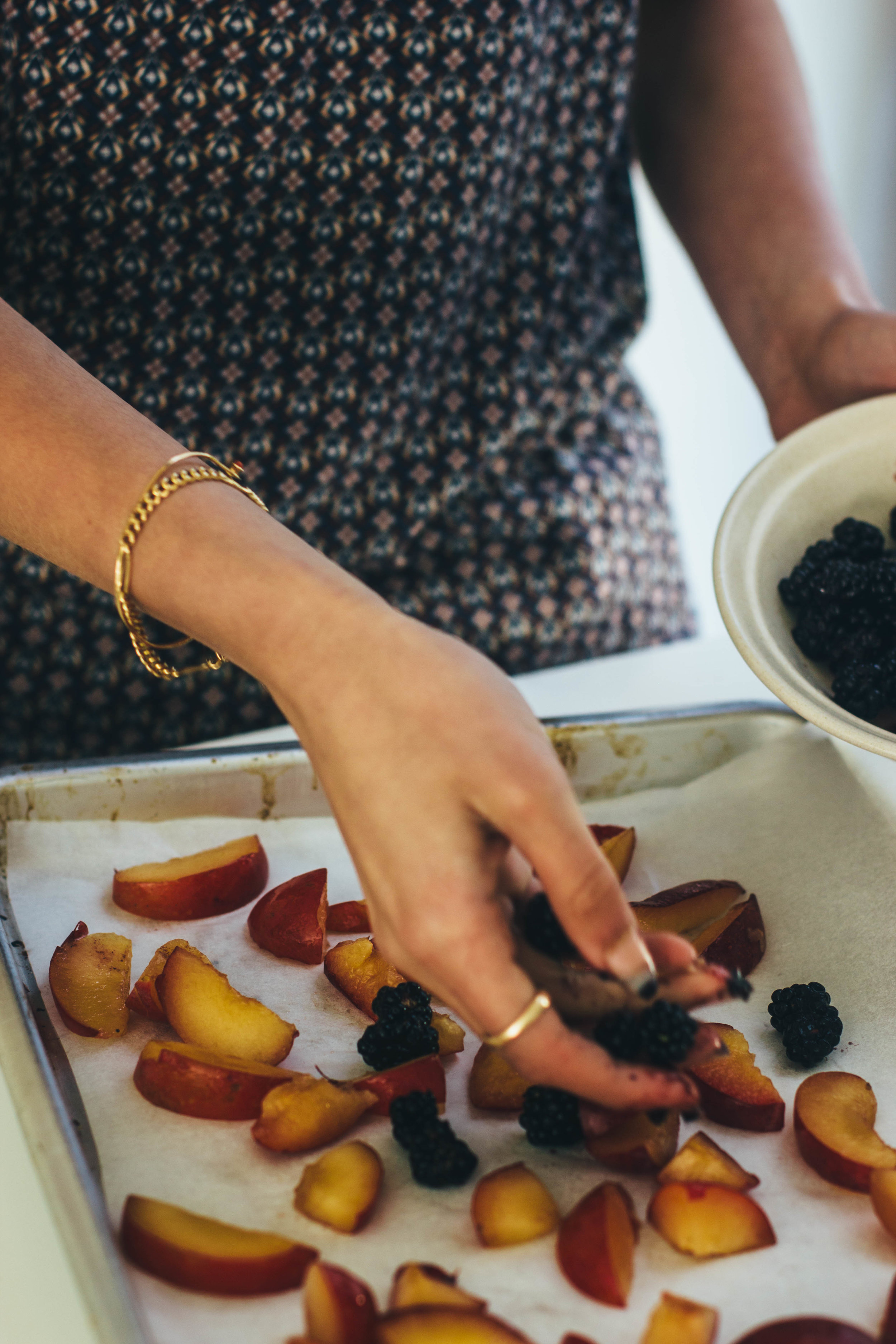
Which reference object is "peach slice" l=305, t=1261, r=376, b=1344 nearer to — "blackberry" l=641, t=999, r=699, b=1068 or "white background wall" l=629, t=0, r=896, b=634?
"blackberry" l=641, t=999, r=699, b=1068

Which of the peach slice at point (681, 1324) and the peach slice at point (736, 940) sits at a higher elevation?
the peach slice at point (681, 1324)

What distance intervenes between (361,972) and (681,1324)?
0.32 meters

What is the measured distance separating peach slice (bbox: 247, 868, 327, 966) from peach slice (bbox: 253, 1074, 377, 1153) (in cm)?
15

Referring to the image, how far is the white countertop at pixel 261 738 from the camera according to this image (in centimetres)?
60

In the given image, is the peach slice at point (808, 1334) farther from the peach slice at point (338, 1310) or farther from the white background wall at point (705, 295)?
the white background wall at point (705, 295)

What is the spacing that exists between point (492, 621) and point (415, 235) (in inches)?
16.8

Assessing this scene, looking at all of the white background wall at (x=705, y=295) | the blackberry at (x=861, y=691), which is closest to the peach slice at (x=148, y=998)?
the blackberry at (x=861, y=691)

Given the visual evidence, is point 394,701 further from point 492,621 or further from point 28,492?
point 492,621

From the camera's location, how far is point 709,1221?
1.95 feet

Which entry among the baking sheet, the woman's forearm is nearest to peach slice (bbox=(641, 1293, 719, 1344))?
the baking sheet

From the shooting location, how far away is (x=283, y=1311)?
56 centimetres

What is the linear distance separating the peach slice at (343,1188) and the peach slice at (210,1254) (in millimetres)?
31

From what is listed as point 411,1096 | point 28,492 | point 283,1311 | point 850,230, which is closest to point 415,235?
point 28,492

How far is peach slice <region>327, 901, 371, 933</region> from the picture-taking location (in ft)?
2.78
